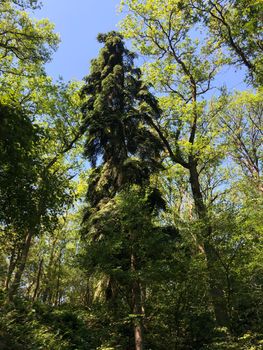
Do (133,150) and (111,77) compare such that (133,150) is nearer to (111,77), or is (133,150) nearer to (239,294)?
(111,77)

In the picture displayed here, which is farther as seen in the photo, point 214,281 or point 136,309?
point 214,281

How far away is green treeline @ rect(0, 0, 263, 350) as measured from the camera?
27.6 feet

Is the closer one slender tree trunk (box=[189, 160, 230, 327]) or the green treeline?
the green treeline

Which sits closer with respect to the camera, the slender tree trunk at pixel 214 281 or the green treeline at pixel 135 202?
the green treeline at pixel 135 202

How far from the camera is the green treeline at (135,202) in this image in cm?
842

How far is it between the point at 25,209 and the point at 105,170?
7818 millimetres

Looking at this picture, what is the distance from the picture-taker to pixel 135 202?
11289 millimetres

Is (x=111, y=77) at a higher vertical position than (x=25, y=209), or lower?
higher

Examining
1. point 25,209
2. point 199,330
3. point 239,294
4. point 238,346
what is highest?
point 25,209

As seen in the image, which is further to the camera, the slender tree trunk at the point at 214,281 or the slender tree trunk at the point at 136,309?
the slender tree trunk at the point at 214,281

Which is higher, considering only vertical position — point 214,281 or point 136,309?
point 214,281

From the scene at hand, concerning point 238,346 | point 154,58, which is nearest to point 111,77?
point 154,58

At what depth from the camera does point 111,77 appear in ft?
52.2

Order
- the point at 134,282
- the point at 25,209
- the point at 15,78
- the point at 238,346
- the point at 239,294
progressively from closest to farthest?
the point at 25,209 < the point at 238,346 < the point at 134,282 < the point at 239,294 < the point at 15,78
